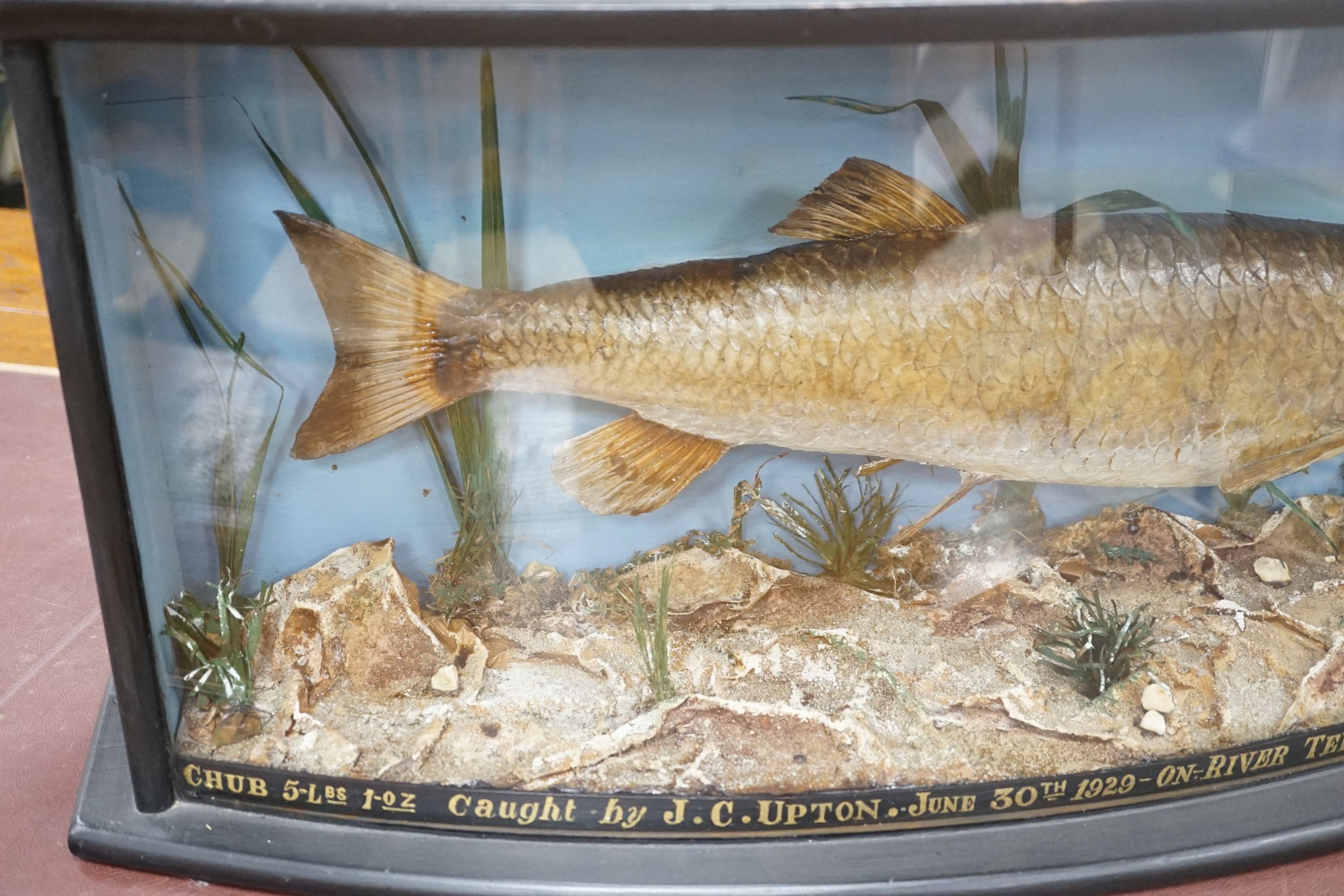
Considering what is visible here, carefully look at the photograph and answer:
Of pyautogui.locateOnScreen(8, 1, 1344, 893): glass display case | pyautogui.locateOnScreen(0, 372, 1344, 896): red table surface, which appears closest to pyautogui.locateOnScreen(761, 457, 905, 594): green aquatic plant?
pyautogui.locateOnScreen(8, 1, 1344, 893): glass display case

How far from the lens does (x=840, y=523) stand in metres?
1.52

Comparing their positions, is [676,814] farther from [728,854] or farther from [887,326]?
[887,326]

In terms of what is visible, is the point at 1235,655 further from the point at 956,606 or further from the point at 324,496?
the point at 324,496

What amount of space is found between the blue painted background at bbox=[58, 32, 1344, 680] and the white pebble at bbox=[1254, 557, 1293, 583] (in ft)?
1.71

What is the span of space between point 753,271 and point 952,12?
15.6 inches

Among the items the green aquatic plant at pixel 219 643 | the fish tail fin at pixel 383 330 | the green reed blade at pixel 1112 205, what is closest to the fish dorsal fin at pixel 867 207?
the green reed blade at pixel 1112 205

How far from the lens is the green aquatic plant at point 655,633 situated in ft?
4.77

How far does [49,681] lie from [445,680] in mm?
842

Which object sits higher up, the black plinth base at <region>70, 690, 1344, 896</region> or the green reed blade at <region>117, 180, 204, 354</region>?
the green reed blade at <region>117, 180, 204, 354</region>

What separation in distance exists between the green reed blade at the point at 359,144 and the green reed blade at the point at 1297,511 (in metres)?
1.25

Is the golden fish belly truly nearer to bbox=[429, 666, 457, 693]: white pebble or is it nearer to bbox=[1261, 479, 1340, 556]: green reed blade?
bbox=[1261, 479, 1340, 556]: green reed blade

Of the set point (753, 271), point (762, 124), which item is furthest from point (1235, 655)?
point (762, 124)

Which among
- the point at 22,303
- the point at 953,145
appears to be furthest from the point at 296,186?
the point at 22,303

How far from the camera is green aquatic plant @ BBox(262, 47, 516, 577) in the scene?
1.27 meters
